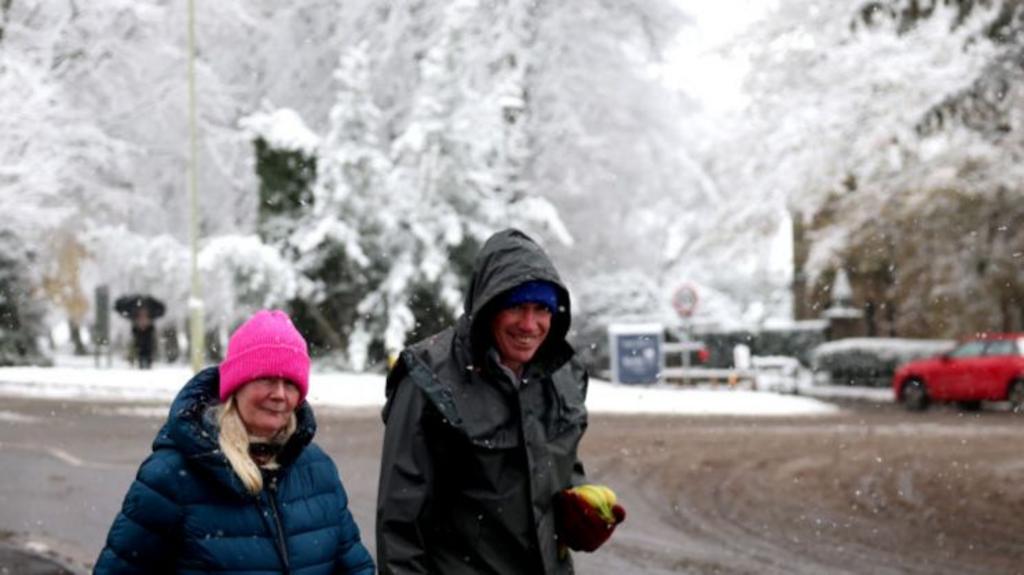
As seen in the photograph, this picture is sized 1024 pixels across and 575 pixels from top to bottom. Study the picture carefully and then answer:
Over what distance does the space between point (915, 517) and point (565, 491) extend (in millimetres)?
9022

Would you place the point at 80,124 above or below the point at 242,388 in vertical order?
above

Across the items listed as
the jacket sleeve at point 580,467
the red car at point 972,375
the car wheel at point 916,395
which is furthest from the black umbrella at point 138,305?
the jacket sleeve at point 580,467

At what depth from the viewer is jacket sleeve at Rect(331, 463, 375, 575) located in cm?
351

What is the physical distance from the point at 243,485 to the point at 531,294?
32.4 inches

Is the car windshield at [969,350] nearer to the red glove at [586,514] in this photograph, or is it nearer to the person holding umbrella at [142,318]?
the person holding umbrella at [142,318]

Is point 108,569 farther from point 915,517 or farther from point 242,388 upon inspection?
point 915,517

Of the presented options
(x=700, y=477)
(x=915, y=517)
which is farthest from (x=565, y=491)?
(x=700, y=477)

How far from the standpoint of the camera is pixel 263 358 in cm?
345

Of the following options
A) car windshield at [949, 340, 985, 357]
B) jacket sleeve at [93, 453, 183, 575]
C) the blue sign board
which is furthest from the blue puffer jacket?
the blue sign board

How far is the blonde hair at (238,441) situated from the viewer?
3.28 meters

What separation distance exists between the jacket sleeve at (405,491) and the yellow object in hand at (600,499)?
388mm

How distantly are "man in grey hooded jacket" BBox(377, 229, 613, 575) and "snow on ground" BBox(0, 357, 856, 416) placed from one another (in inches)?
767

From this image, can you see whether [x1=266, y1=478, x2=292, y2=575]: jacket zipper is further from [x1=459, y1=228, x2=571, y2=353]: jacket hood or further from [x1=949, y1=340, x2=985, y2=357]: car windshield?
[x1=949, y1=340, x2=985, y2=357]: car windshield

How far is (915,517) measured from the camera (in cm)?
1202
